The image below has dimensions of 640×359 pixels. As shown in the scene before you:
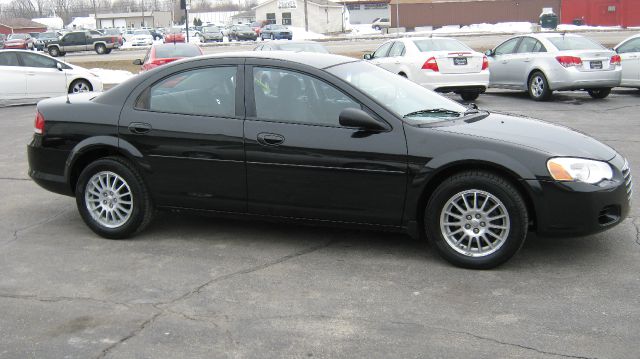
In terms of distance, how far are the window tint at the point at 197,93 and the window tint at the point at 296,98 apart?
242 mm

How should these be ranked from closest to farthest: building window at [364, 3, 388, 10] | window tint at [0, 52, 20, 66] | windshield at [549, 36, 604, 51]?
windshield at [549, 36, 604, 51]
window tint at [0, 52, 20, 66]
building window at [364, 3, 388, 10]

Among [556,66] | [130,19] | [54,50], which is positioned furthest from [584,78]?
[130,19]

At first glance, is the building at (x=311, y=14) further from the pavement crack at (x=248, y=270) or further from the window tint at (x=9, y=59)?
the pavement crack at (x=248, y=270)

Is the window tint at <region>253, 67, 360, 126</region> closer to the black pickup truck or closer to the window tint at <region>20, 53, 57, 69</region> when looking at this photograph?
the window tint at <region>20, 53, 57, 69</region>

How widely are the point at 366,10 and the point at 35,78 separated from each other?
88.7 metres

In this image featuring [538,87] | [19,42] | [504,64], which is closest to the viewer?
[538,87]

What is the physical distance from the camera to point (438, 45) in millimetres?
16266

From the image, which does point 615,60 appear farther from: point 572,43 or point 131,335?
point 131,335

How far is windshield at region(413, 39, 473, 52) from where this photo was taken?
1608 cm

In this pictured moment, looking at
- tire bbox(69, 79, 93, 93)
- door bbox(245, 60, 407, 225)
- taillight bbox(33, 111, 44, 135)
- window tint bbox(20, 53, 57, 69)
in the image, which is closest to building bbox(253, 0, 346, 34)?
tire bbox(69, 79, 93, 93)

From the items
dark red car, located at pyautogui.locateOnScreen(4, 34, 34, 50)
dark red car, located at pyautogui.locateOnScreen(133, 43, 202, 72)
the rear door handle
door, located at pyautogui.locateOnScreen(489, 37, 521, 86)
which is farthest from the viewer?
dark red car, located at pyautogui.locateOnScreen(4, 34, 34, 50)

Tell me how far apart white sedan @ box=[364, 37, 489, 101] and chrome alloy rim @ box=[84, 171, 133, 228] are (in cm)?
1018

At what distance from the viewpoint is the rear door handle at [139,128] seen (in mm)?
5910

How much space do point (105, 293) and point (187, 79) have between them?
1.95m
